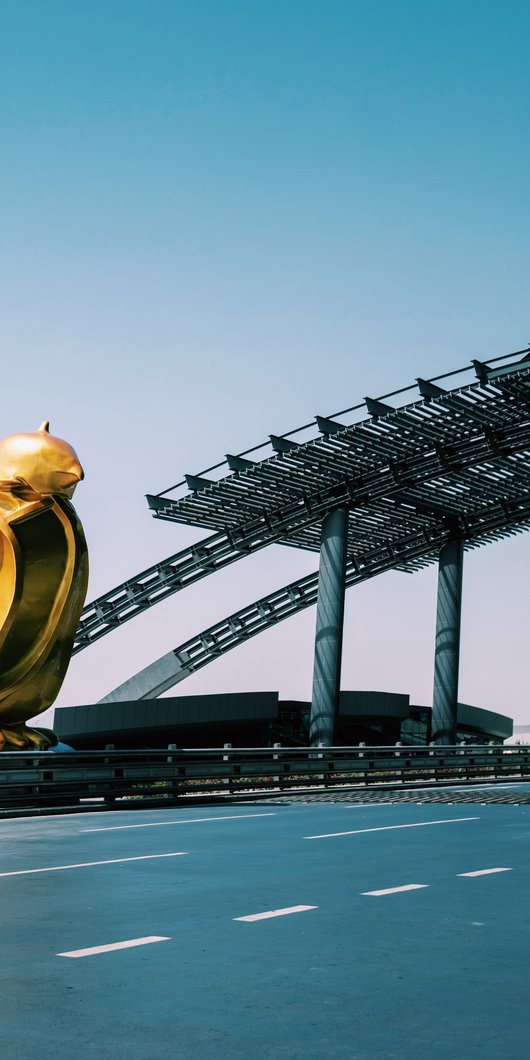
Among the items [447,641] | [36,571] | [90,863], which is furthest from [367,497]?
[90,863]

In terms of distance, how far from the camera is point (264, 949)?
6.99 metres

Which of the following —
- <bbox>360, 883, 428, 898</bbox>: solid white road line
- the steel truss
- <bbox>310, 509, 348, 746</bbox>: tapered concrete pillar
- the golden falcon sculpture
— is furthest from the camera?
<bbox>310, 509, 348, 746</bbox>: tapered concrete pillar

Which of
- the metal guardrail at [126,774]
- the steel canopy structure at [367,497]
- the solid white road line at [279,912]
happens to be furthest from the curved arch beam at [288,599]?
the solid white road line at [279,912]

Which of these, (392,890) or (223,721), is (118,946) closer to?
(392,890)

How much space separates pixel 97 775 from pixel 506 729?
203ft

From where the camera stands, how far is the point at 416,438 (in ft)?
112

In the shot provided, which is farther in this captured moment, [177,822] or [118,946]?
[177,822]

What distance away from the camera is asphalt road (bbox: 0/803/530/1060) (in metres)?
5.02

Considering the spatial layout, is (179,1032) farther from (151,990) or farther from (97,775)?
(97,775)

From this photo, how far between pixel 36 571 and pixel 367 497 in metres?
18.5

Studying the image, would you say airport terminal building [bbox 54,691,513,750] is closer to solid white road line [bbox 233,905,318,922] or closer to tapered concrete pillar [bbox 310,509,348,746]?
tapered concrete pillar [bbox 310,509,348,746]

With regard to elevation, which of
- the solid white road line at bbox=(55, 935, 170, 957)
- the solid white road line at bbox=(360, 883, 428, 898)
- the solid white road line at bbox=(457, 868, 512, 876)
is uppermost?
the solid white road line at bbox=(457, 868, 512, 876)

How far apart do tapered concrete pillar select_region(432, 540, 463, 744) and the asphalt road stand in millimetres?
31404

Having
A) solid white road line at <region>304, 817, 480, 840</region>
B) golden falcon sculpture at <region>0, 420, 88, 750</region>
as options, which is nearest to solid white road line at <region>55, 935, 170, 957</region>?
solid white road line at <region>304, 817, 480, 840</region>
